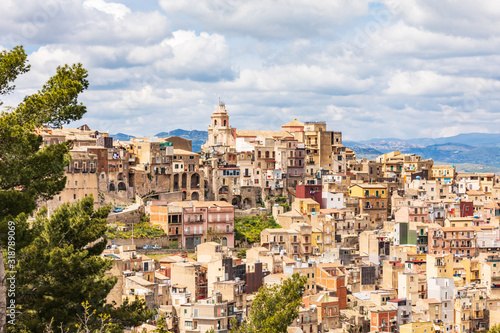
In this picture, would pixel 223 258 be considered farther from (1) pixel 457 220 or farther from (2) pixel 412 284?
(1) pixel 457 220

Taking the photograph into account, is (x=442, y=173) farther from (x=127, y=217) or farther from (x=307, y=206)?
(x=127, y=217)

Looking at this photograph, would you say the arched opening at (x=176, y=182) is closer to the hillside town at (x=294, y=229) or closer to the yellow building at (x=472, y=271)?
the hillside town at (x=294, y=229)

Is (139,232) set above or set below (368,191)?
below

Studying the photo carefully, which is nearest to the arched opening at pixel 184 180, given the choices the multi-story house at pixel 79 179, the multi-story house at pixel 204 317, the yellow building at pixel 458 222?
the multi-story house at pixel 79 179

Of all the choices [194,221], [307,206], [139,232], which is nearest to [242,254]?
[194,221]

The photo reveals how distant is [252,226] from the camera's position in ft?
200

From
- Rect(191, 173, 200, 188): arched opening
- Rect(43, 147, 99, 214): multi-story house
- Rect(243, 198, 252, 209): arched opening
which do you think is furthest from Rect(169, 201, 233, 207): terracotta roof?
Rect(243, 198, 252, 209): arched opening

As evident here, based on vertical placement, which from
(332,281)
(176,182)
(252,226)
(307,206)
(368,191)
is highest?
(176,182)

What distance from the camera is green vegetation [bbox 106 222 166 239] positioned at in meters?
53.7

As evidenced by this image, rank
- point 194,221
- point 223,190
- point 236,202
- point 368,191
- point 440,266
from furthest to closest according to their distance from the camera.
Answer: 1. point 368,191
2. point 236,202
3. point 223,190
4. point 194,221
5. point 440,266

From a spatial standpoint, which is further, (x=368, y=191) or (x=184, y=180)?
(x=368, y=191)

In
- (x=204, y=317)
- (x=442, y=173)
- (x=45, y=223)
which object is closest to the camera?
(x=45, y=223)

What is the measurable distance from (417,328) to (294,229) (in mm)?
14613

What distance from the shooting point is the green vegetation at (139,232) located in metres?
53.7
